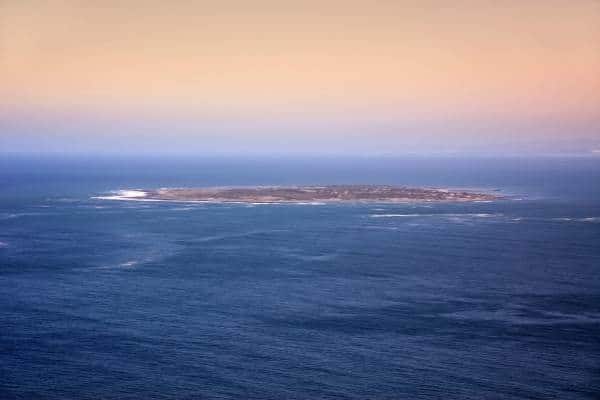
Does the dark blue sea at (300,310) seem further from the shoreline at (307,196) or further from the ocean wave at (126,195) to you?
the ocean wave at (126,195)

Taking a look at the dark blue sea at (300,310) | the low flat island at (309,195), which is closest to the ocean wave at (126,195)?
the low flat island at (309,195)

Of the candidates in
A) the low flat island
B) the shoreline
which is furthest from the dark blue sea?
the low flat island

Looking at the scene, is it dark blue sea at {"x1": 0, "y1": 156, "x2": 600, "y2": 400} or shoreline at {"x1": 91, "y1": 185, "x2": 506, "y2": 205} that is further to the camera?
shoreline at {"x1": 91, "y1": 185, "x2": 506, "y2": 205}

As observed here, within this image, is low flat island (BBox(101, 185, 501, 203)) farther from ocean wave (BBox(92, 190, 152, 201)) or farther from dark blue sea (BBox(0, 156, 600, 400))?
dark blue sea (BBox(0, 156, 600, 400))

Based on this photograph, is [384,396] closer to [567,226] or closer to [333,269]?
[333,269]

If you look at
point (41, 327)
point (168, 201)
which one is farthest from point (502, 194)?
point (41, 327)

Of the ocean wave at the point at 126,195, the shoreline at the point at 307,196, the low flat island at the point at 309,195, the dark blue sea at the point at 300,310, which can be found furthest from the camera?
the ocean wave at the point at 126,195
